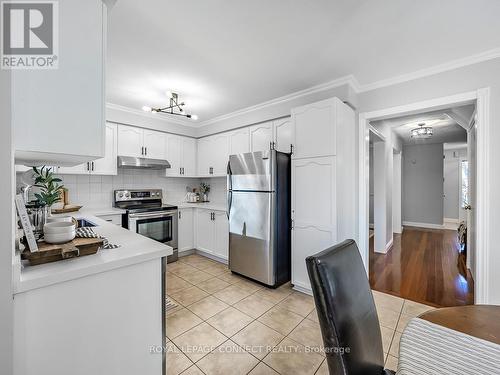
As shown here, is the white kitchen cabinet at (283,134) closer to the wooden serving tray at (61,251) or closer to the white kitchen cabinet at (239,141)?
the white kitchen cabinet at (239,141)

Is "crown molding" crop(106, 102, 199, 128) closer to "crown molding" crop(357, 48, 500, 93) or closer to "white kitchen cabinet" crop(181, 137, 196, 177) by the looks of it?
"white kitchen cabinet" crop(181, 137, 196, 177)

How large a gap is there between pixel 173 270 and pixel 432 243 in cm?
537

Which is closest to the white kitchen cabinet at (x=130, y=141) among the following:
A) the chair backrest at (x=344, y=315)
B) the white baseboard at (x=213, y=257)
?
the white baseboard at (x=213, y=257)

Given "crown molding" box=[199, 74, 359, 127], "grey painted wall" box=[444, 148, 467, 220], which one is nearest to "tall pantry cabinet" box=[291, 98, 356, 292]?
"crown molding" box=[199, 74, 359, 127]

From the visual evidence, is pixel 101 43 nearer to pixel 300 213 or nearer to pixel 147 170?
pixel 300 213

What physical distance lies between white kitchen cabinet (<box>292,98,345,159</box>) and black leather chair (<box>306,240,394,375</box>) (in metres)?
1.71

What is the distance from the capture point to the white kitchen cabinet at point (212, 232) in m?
3.58

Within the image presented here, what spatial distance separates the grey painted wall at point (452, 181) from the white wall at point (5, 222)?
380 inches

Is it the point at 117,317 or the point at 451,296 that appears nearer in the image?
the point at 117,317

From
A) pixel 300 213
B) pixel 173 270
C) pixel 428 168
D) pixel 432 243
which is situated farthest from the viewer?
pixel 428 168

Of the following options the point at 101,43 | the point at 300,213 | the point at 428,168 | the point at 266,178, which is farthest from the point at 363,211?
the point at 428,168

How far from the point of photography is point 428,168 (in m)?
6.60

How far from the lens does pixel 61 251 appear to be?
995 mm

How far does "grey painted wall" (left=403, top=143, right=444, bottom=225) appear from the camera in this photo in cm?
644
